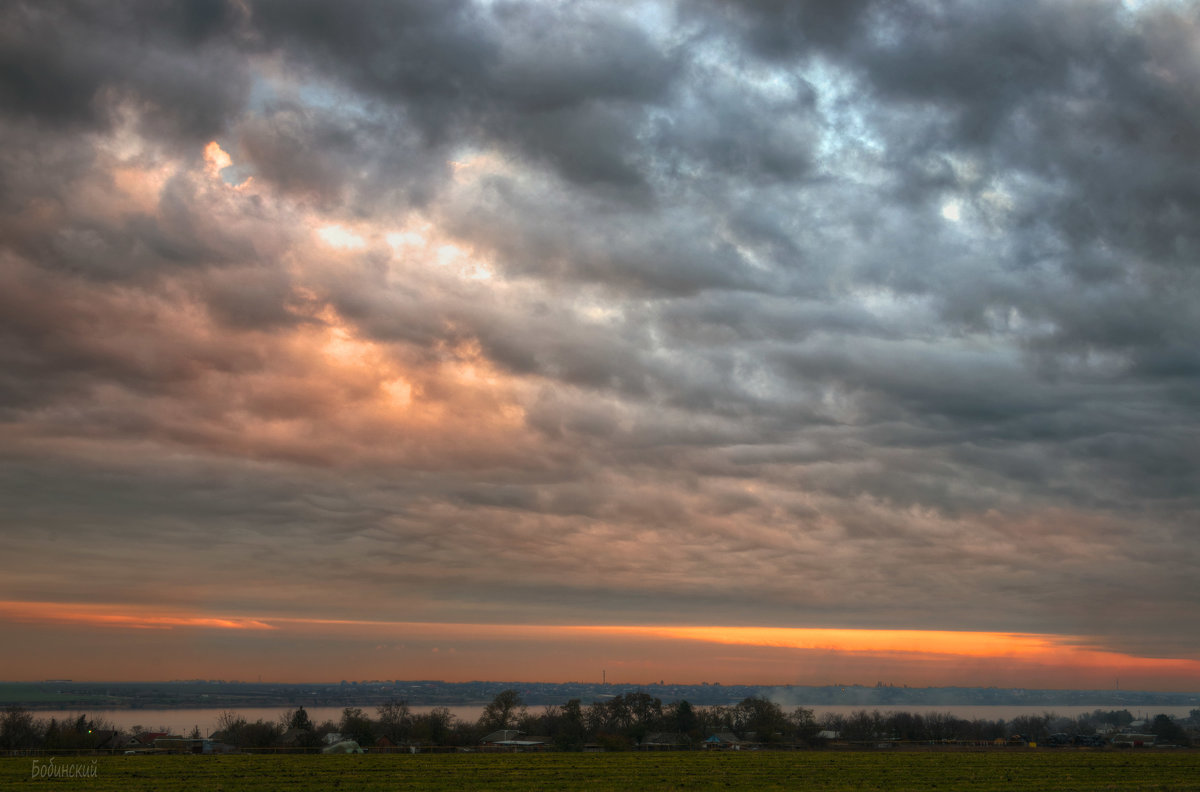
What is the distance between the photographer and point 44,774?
52.5 m

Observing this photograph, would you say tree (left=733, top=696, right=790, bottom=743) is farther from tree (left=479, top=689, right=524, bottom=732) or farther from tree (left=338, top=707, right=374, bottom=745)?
tree (left=338, top=707, right=374, bottom=745)

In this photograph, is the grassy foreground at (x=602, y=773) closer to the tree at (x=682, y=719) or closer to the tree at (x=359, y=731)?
the tree at (x=359, y=731)

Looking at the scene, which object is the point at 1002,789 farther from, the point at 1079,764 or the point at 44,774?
the point at 44,774

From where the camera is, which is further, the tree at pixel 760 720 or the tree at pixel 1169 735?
the tree at pixel 760 720

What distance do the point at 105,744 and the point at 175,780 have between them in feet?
149

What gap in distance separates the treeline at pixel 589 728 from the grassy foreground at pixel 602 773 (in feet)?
118

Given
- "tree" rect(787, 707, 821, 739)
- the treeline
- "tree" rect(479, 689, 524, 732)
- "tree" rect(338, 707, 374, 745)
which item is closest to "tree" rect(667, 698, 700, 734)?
the treeline

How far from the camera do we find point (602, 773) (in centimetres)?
5822

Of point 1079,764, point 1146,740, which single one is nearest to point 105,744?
point 1079,764

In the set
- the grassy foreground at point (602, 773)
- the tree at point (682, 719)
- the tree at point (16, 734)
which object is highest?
the grassy foreground at point (602, 773)

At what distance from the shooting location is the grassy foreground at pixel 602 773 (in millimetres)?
49250

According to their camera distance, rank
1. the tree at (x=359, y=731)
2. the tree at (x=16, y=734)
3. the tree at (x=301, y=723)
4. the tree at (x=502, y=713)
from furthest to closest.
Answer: the tree at (x=502, y=713)
the tree at (x=301, y=723)
the tree at (x=359, y=731)
the tree at (x=16, y=734)

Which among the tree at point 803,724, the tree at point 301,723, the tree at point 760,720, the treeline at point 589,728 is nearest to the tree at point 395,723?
the treeline at point 589,728

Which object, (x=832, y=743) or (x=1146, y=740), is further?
(x=1146, y=740)
